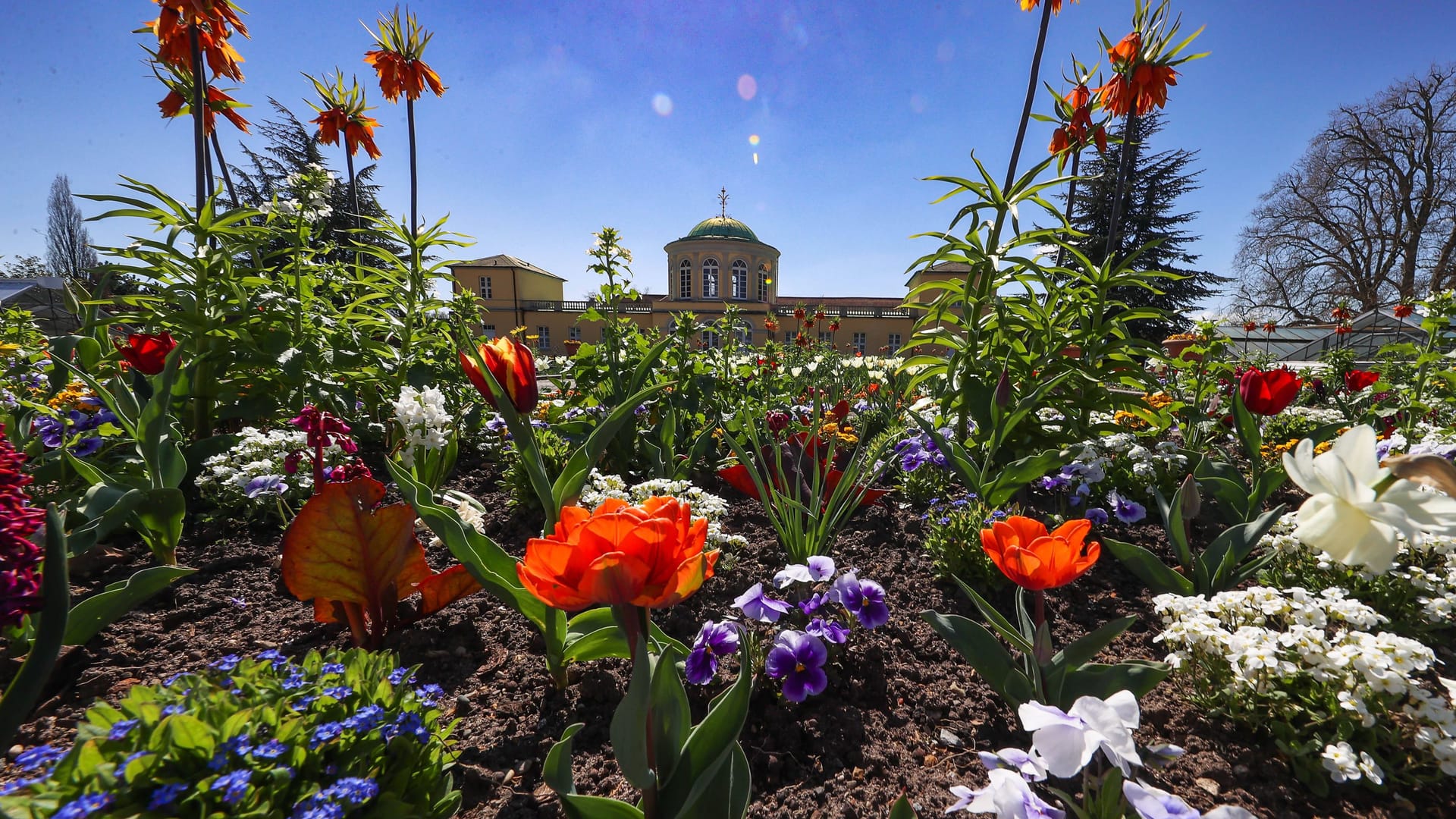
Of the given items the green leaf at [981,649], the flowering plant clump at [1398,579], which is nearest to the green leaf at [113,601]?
the green leaf at [981,649]

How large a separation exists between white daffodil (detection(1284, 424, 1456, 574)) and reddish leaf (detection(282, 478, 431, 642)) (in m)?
1.63

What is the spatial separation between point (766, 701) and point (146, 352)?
2.55 m

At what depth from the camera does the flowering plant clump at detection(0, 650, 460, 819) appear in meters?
0.73

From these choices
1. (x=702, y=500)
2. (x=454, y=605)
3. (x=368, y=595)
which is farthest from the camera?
(x=702, y=500)

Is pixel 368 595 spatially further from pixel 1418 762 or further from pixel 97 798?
pixel 1418 762

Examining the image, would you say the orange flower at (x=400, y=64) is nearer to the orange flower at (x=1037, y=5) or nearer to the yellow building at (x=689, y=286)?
the orange flower at (x=1037, y=5)

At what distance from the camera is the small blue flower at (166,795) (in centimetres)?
71

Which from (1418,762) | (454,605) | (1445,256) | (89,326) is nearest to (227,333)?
(89,326)

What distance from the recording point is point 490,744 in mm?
1292

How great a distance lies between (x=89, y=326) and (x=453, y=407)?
1.61 metres

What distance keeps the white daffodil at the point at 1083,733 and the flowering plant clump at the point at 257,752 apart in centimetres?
94

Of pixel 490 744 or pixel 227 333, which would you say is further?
pixel 227 333

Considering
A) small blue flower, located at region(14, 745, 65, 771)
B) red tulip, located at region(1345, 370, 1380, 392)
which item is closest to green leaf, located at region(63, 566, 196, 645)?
small blue flower, located at region(14, 745, 65, 771)

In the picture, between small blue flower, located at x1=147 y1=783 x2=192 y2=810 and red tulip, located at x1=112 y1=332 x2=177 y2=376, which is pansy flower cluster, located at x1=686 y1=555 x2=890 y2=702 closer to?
small blue flower, located at x1=147 y1=783 x2=192 y2=810
